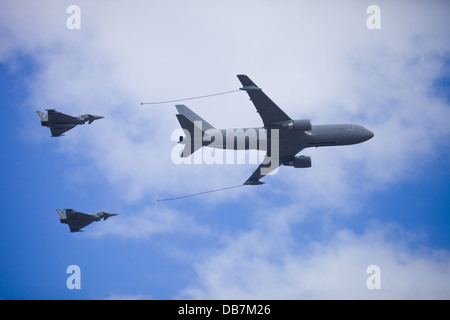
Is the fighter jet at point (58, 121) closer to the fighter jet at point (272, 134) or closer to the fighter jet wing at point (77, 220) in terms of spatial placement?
the fighter jet wing at point (77, 220)

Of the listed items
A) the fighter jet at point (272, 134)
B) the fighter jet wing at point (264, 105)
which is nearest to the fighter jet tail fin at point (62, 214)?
the fighter jet at point (272, 134)

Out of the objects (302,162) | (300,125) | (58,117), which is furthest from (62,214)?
(300,125)

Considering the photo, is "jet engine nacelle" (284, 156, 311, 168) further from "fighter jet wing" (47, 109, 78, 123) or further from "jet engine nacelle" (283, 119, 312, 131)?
"fighter jet wing" (47, 109, 78, 123)

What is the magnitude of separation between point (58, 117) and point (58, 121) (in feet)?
1.78

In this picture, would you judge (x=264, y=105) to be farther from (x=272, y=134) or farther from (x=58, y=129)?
(x=58, y=129)

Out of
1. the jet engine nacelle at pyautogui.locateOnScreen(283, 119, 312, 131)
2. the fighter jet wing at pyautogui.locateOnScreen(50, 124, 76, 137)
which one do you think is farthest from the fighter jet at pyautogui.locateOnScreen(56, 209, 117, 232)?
the jet engine nacelle at pyautogui.locateOnScreen(283, 119, 312, 131)

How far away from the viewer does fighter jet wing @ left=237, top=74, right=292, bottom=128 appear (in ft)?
193

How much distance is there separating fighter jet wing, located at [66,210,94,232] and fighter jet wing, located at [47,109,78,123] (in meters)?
11.0

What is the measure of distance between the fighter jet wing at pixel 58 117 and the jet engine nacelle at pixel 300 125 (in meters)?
24.7

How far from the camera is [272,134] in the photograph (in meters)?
65.2
